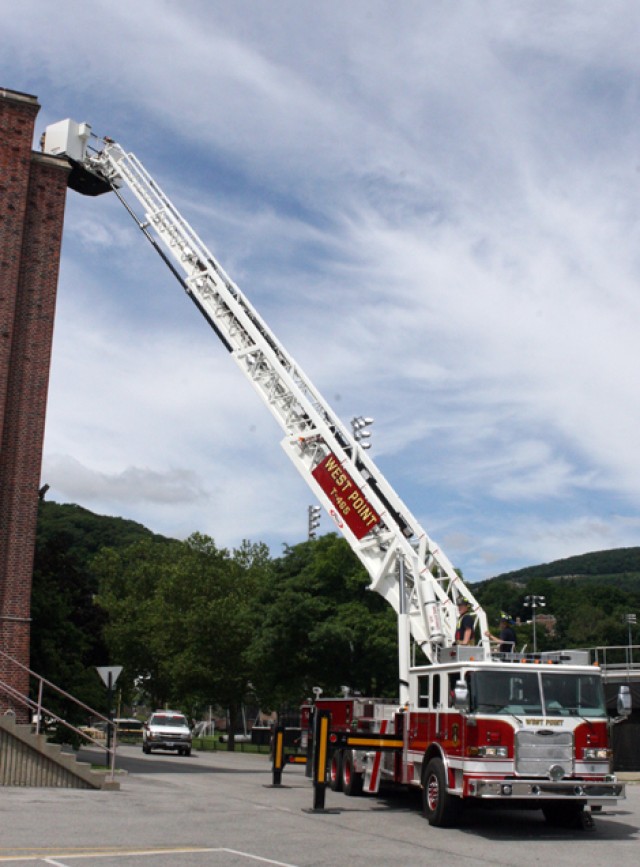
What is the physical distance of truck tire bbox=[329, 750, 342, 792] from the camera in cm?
1873

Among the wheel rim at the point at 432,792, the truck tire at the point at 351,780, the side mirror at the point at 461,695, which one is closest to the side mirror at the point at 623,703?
the side mirror at the point at 461,695

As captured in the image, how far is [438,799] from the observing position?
550 inches

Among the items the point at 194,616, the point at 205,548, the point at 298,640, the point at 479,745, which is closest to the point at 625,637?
the point at 205,548

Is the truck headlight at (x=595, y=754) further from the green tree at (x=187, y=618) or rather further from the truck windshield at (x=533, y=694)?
the green tree at (x=187, y=618)

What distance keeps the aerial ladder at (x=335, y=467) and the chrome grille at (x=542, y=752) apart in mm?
1636

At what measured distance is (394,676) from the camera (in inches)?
1470

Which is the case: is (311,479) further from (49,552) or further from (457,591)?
(49,552)

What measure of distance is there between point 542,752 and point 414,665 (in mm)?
5310

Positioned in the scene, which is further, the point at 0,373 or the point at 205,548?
A: the point at 205,548

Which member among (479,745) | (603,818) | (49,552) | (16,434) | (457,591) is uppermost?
(16,434)

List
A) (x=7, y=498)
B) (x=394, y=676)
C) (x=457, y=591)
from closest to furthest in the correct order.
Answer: (x=457, y=591)
(x=7, y=498)
(x=394, y=676)

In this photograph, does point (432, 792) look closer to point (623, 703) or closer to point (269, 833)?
point (269, 833)

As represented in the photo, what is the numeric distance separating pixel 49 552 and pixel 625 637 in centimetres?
11072

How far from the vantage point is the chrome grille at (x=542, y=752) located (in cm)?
1309
